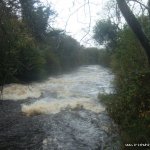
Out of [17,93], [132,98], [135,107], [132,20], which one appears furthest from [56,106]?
[132,20]

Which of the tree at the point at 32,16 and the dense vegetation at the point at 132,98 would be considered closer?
the tree at the point at 32,16

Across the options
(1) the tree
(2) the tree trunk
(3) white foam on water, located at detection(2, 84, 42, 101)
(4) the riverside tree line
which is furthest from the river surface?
(1) the tree

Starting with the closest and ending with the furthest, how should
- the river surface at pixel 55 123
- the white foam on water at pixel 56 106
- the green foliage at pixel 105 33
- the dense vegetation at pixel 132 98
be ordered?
the dense vegetation at pixel 132 98
the river surface at pixel 55 123
the white foam on water at pixel 56 106
the green foliage at pixel 105 33

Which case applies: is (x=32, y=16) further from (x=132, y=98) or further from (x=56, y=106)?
(x=56, y=106)

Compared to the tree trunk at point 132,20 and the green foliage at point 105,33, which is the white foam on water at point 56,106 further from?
the green foliage at point 105,33

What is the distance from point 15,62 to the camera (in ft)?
16.4

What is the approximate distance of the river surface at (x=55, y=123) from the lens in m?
8.79

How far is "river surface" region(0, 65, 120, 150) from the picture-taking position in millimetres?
8789

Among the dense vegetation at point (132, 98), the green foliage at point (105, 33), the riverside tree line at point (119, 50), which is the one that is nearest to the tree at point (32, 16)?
the riverside tree line at point (119, 50)

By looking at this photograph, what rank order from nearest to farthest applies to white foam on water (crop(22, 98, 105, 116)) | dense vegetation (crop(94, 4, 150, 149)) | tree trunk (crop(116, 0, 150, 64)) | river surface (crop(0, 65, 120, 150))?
1. tree trunk (crop(116, 0, 150, 64))
2. dense vegetation (crop(94, 4, 150, 149))
3. river surface (crop(0, 65, 120, 150))
4. white foam on water (crop(22, 98, 105, 116))

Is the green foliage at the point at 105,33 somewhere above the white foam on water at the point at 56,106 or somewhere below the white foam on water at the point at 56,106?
above

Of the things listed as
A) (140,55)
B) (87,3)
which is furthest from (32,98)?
(87,3)

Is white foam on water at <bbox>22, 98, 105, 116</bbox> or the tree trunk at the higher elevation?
the tree trunk

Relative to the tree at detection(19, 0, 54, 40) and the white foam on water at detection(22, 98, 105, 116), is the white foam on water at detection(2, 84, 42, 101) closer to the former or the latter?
the white foam on water at detection(22, 98, 105, 116)
